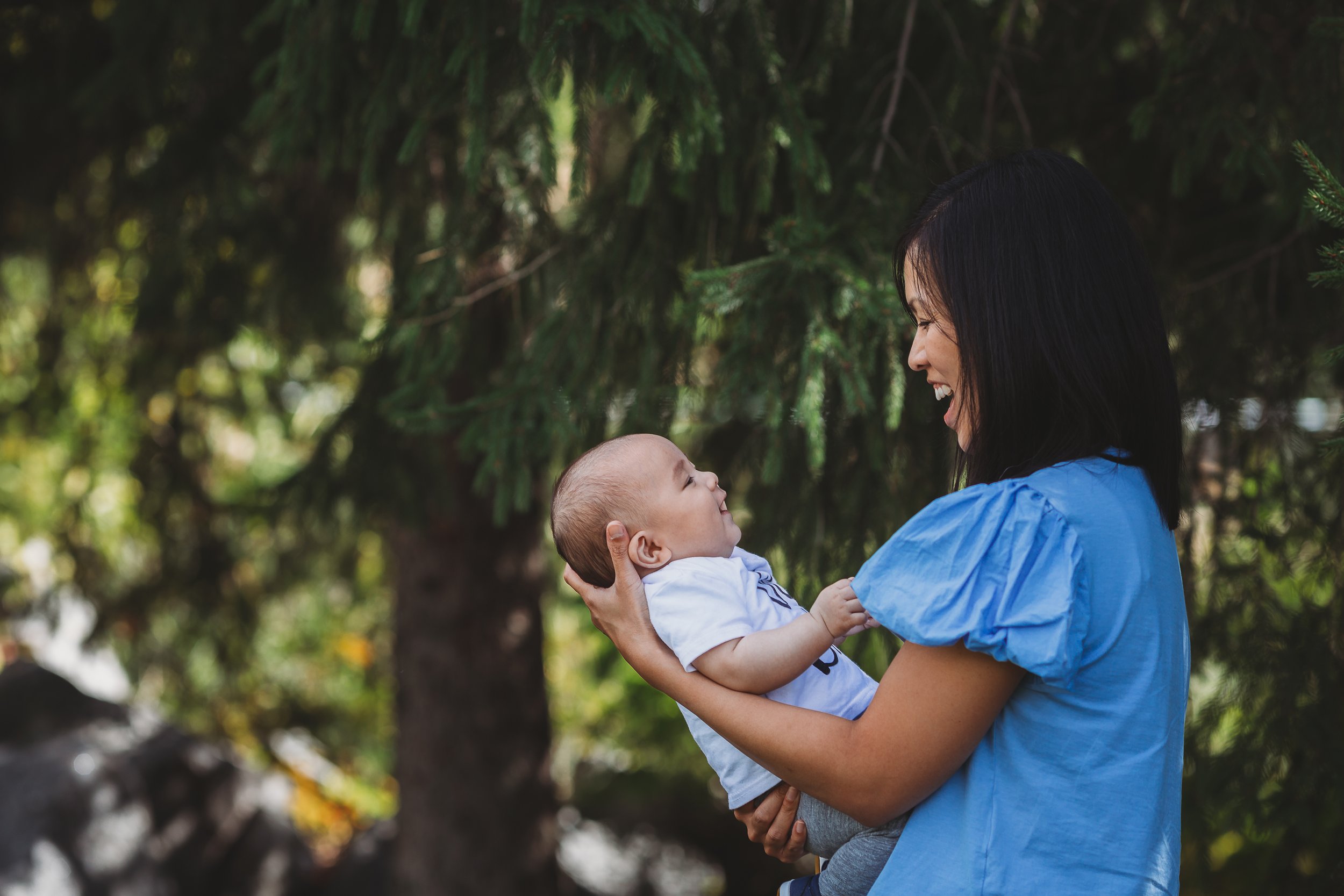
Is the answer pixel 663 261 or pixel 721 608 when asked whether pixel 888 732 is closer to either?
pixel 721 608

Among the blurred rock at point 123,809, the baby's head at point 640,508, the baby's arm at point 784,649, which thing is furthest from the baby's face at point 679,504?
the blurred rock at point 123,809

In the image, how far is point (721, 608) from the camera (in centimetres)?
150

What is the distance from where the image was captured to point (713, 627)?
1.45 metres

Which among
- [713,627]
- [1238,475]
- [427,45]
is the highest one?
[427,45]

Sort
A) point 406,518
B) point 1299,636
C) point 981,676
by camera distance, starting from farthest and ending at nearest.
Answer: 1. point 406,518
2. point 1299,636
3. point 981,676

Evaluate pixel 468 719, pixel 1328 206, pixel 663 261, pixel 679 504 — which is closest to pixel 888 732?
pixel 679 504

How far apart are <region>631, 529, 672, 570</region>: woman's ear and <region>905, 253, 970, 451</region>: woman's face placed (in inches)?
20.0

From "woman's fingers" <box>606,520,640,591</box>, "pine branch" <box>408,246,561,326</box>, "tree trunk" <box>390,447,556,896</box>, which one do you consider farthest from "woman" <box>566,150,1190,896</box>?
"tree trunk" <box>390,447,556,896</box>

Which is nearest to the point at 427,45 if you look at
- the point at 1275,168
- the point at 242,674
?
the point at 1275,168

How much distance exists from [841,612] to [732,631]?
157 millimetres

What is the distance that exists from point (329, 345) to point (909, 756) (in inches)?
177

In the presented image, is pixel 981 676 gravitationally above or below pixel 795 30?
below

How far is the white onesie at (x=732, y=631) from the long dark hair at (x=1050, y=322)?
1.36 ft

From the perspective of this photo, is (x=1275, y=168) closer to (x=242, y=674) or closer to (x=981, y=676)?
(x=981, y=676)
